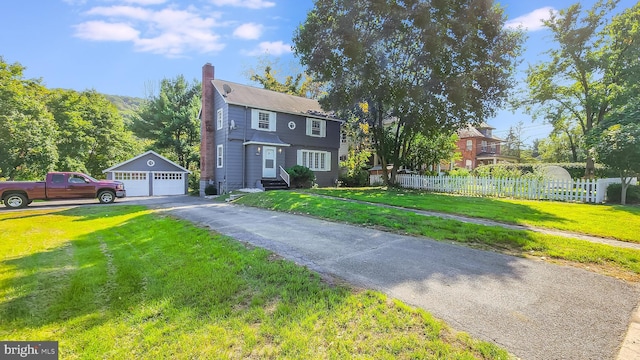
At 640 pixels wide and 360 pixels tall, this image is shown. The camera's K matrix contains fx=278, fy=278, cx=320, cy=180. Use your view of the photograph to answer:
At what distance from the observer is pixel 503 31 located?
48.8 ft

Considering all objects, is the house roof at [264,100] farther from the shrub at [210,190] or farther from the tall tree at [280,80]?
the tall tree at [280,80]

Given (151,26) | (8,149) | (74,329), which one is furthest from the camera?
(8,149)

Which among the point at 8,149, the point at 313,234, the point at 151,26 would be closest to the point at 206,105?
the point at 151,26

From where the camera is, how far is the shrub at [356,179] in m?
23.3

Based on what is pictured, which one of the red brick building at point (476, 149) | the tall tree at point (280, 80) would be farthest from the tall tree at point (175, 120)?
the red brick building at point (476, 149)

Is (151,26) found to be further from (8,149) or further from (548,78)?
(548,78)

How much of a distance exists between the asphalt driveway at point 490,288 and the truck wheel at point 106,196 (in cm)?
1410

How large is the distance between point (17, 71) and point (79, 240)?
22984 mm

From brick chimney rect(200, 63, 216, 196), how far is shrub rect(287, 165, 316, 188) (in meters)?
6.00

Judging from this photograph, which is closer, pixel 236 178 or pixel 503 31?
pixel 503 31

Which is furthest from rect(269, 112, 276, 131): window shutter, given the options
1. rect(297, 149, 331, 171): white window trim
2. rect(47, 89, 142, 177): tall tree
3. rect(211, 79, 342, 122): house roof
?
rect(47, 89, 142, 177): tall tree

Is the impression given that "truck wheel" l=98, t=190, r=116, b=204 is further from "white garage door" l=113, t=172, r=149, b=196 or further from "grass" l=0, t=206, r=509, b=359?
"grass" l=0, t=206, r=509, b=359

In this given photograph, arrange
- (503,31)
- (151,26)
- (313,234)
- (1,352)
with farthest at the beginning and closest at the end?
(503,31), (151,26), (313,234), (1,352)

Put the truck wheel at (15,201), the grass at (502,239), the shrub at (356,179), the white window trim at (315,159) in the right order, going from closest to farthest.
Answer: the grass at (502,239) < the truck wheel at (15,201) < the white window trim at (315,159) < the shrub at (356,179)
